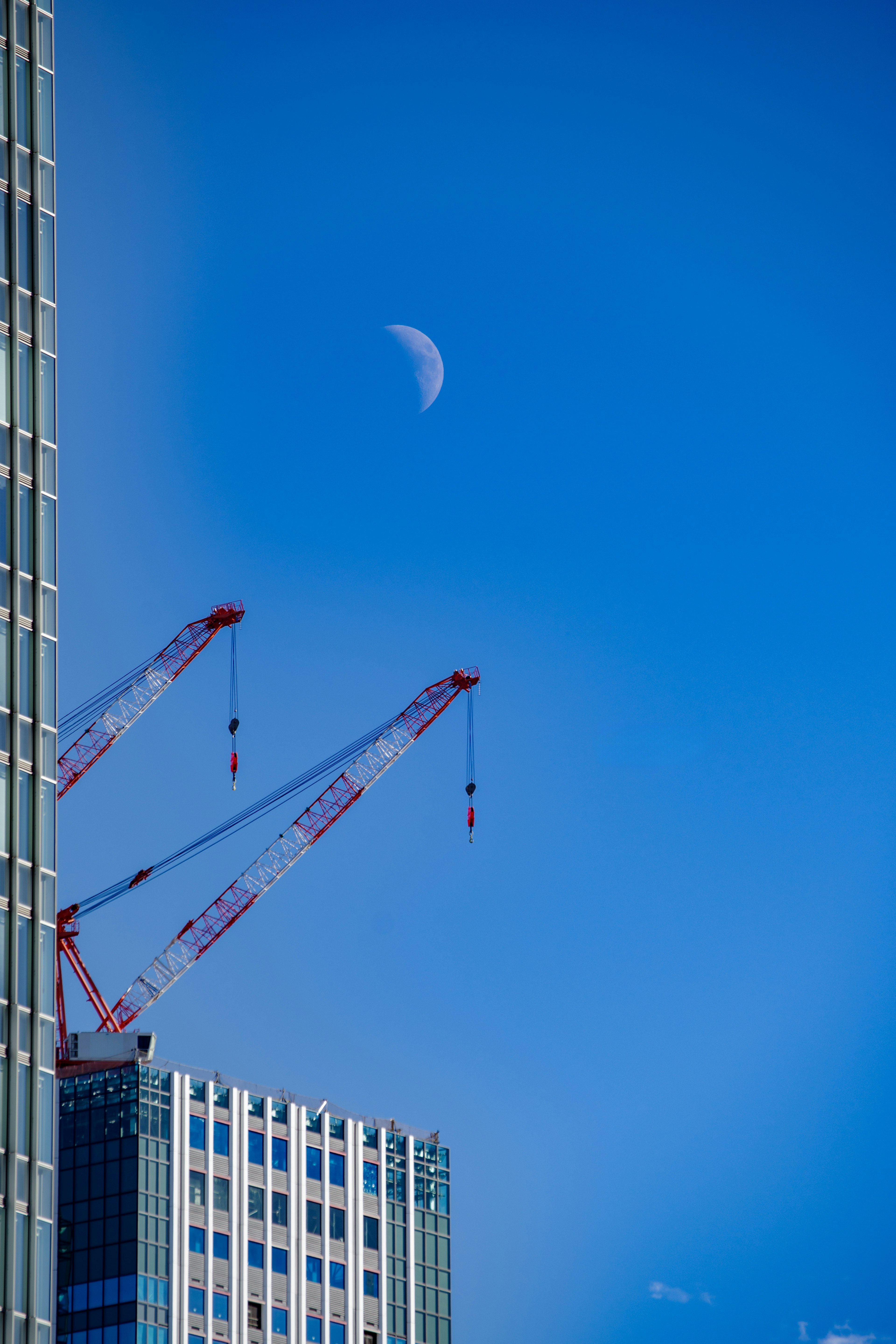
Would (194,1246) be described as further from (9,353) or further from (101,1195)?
(9,353)

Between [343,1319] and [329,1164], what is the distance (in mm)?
12076

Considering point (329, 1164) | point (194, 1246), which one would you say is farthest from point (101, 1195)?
point (329, 1164)

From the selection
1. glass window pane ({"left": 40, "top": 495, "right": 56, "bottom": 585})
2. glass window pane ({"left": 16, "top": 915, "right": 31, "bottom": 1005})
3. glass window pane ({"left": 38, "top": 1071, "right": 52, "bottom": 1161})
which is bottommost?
glass window pane ({"left": 38, "top": 1071, "right": 52, "bottom": 1161})

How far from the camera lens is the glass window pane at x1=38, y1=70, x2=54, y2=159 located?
101 metres

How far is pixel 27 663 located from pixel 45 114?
2522 cm

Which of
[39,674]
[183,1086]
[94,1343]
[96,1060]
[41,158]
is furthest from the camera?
[96,1060]

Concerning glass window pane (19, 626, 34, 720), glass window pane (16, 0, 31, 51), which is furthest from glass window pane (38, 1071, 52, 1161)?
glass window pane (16, 0, 31, 51)

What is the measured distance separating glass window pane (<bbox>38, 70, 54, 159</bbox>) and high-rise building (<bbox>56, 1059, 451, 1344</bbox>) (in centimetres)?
9113

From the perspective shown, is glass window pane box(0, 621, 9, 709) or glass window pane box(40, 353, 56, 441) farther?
glass window pane box(40, 353, 56, 441)

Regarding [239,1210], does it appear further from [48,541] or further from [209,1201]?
[48,541]

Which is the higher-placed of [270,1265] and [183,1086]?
[183,1086]

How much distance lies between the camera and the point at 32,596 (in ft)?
312

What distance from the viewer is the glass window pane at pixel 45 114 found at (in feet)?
332

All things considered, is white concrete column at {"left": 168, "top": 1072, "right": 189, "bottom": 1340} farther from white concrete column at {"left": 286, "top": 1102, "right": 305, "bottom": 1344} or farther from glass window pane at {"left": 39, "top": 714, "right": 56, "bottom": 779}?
glass window pane at {"left": 39, "top": 714, "right": 56, "bottom": 779}
